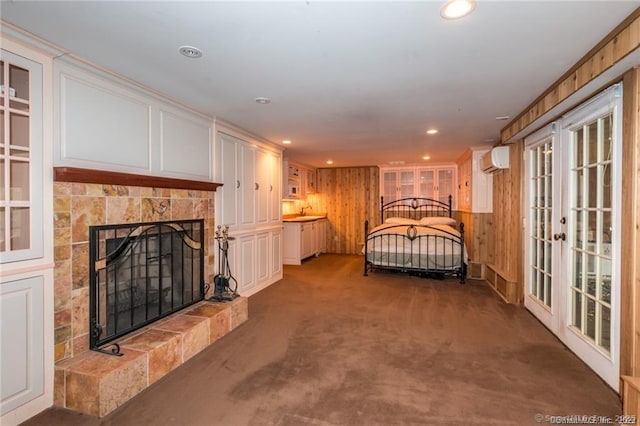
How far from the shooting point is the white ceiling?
5.38 feet

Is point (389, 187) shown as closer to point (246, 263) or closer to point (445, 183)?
point (445, 183)

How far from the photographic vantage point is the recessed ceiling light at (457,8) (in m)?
1.55

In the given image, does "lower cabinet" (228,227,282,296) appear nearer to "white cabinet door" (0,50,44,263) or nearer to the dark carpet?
the dark carpet

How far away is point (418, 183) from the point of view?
25.4 ft

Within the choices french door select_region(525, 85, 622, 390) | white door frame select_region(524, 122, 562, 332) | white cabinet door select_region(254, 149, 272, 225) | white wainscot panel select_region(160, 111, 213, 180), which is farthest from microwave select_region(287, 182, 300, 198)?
french door select_region(525, 85, 622, 390)

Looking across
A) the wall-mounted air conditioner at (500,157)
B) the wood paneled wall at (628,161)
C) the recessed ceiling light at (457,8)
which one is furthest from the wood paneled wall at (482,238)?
the recessed ceiling light at (457,8)

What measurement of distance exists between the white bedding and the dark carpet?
1.47 metres

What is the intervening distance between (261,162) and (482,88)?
3.08 meters

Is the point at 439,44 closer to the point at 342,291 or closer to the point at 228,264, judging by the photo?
the point at 228,264

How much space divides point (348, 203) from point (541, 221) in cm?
513

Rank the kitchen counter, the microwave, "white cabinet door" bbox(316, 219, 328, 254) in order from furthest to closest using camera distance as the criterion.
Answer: "white cabinet door" bbox(316, 219, 328, 254) < the microwave < the kitchen counter

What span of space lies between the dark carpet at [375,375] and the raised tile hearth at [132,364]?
7cm

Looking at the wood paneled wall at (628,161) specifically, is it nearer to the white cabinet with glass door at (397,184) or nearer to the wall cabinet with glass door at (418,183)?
the wall cabinet with glass door at (418,183)

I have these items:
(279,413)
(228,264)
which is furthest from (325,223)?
(279,413)
